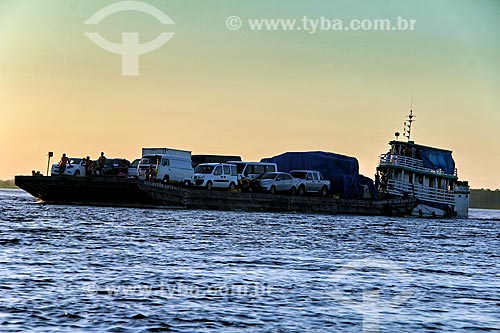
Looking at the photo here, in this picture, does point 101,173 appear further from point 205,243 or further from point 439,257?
point 439,257

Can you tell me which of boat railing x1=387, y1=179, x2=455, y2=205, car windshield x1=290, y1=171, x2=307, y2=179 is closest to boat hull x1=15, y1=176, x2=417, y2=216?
car windshield x1=290, y1=171, x2=307, y2=179

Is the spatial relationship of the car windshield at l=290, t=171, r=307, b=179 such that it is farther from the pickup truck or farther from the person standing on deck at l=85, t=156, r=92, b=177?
the person standing on deck at l=85, t=156, r=92, b=177

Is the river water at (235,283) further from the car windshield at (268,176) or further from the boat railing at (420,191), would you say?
the boat railing at (420,191)

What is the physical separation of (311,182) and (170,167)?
10564 mm

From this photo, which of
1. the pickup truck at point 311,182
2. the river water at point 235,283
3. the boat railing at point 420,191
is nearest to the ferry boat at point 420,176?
the boat railing at point 420,191

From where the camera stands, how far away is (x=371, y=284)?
20.7m

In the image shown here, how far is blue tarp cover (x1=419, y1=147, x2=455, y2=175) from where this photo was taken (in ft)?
243

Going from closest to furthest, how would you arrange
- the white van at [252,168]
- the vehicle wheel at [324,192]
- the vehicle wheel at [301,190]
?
the vehicle wheel at [301,190]
the white van at [252,168]
the vehicle wheel at [324,192]

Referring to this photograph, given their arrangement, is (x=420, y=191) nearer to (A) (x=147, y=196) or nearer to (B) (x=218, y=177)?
(B) (x=218, y=177)

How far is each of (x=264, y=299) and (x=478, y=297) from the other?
4.40 meters

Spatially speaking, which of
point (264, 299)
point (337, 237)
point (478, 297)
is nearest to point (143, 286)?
point (264, 299)

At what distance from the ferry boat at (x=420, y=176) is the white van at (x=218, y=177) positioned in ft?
52.6

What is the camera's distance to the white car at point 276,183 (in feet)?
203

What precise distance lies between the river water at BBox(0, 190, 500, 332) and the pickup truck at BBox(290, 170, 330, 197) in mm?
27583
